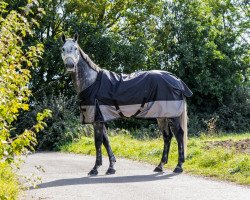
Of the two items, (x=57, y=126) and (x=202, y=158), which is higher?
(x=202, y=158)

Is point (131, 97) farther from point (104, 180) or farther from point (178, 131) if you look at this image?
point (104, 180)

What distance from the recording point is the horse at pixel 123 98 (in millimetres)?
10461

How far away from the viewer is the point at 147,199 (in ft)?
24.5

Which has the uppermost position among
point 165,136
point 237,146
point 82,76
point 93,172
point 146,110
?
point 82,76

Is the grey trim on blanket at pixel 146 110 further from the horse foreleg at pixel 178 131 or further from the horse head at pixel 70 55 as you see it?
the horse head at pixel 70 55

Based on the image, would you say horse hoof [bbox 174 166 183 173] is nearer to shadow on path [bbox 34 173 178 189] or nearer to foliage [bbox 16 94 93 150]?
shadow on path [bbox 34 173 178 189]

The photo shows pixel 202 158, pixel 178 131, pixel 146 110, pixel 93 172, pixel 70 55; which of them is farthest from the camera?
pixel 202 158

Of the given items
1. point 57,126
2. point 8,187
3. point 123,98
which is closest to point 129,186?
point 8,187

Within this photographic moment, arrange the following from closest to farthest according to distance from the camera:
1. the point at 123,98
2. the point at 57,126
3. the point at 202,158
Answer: the point at 123,98
the point at 202,158
the point at 57,126

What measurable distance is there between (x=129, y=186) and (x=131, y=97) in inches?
103

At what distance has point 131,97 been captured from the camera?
1068cm

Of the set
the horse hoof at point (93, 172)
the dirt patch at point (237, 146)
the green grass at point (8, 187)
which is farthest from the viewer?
the dirt patch at point (237, 146)

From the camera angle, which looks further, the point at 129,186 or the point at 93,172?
the point at 93,172

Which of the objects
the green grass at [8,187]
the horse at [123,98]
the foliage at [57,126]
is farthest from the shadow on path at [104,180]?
the foliage at [57,126]
